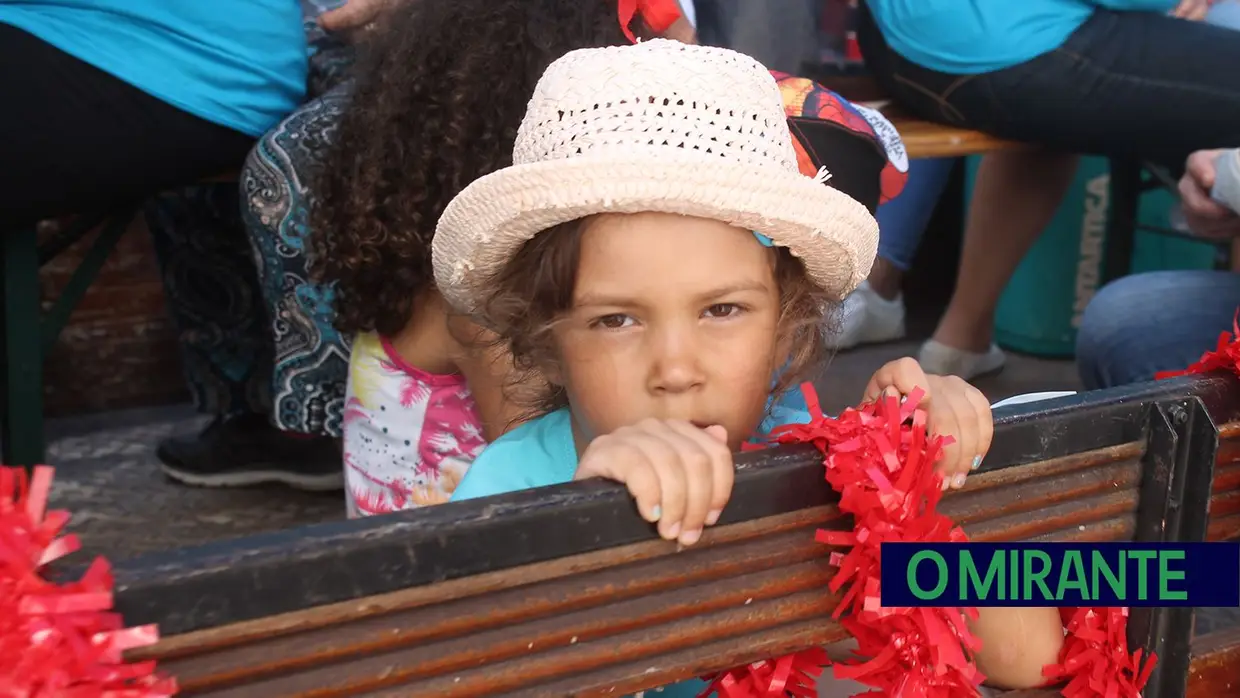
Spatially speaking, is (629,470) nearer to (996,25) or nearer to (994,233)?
(996,25)

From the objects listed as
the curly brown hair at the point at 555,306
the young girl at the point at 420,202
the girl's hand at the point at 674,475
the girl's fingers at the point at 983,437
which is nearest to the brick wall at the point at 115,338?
the young girl at the point at 420,202

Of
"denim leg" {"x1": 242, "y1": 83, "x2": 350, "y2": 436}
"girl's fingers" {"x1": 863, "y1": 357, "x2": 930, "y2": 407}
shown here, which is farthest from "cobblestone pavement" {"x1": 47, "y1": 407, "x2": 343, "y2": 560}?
"girl's fingers" {"x1": 863, "y1": 357, "x2": 930, "y2": 407}

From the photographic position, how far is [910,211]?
12.9ft

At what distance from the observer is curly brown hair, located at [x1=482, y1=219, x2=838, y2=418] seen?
130 cm

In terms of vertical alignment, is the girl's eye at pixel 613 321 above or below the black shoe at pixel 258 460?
above

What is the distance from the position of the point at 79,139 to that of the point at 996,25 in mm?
1829

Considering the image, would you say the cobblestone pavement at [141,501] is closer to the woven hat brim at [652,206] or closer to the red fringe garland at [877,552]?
the woven hat brim at [652,206]

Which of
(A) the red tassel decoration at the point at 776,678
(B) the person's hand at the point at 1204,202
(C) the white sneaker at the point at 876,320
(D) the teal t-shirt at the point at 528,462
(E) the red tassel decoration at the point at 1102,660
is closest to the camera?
(A) the red tassel decoration at the point at 776,678

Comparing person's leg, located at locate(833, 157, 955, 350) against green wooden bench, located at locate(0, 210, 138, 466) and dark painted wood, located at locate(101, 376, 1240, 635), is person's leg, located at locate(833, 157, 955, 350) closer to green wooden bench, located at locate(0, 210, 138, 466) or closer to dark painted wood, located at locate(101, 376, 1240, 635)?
green wooden bench, located at locate(0, 210, 138, 466)

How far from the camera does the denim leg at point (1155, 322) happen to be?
2.23m

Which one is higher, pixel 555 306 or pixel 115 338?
pixel 555 306

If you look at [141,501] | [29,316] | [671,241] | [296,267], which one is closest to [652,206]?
[671,241]

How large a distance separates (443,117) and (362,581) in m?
1.25

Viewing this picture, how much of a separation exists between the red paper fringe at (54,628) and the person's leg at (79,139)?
1.60 meters
